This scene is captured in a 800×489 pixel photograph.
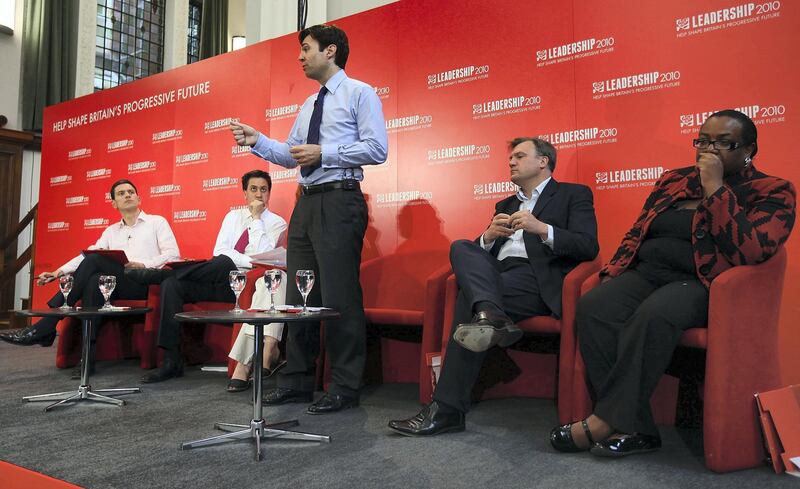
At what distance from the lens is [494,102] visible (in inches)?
138

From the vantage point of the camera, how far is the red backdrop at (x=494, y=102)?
279 centimetres

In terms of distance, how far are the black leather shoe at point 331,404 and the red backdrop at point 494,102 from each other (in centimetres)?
124

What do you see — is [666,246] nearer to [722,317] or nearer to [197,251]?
[722,317]

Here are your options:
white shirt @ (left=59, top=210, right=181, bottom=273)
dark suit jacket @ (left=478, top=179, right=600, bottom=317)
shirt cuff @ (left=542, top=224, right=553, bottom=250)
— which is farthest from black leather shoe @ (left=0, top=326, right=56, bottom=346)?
shirt cuff @ (left=542, top=224, right=553, bottom=250)

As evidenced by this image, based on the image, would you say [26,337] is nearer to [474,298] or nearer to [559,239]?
[474,298]

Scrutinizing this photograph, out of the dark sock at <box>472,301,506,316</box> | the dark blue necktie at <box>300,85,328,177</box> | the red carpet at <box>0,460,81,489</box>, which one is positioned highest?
the dark blue necktie at <box>300,85,328,177</box>

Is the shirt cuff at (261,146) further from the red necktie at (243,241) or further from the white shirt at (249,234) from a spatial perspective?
the red necktie at (243,241)

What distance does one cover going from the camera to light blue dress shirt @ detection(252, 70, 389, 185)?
2.68m

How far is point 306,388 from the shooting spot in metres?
2.82

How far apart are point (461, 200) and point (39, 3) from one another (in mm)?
7410

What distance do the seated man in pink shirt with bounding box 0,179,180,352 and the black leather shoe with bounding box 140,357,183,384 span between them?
537 millimetres

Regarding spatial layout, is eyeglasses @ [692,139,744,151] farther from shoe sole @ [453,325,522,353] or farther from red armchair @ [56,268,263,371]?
red armchair @ [56,268,263,371]

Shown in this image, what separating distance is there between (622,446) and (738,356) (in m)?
0.44

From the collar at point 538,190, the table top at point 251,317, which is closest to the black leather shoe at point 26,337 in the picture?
the table top at point 251,317
